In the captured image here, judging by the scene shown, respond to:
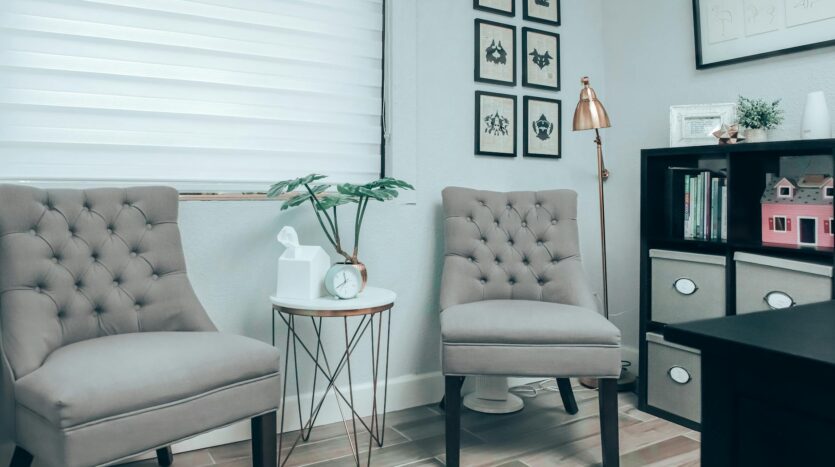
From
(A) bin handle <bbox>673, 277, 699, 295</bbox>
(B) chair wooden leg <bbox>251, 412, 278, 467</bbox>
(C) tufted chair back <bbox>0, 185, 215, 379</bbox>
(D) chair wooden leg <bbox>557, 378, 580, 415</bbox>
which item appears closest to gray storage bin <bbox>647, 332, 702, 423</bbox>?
(A) bin handle <bbox>673, 277, 699, 295</bbox>

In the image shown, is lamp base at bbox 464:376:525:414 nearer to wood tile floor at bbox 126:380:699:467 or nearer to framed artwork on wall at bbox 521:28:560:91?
wood tile floor at bbox 126:380:699:467

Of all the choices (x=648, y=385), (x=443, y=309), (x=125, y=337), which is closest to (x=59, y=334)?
(x=125, y=337)

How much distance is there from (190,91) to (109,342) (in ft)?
3.43

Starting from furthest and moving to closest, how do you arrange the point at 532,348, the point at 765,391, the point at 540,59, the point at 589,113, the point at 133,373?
→ the point at 540,59
the point at 589,113
the point at 532,348
the point at 133,373
the point at 765,391

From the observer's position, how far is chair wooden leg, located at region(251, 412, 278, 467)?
5.57 ft

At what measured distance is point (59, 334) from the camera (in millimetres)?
1689

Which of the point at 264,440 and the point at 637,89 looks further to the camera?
the point at 637,89

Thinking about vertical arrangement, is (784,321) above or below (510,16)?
below

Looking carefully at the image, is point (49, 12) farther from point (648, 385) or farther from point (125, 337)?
point (648, 385)

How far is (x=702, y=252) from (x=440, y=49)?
142 centimetres

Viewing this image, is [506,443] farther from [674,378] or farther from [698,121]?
[698,121]

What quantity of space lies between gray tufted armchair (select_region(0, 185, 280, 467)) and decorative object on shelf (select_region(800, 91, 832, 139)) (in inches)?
80.4

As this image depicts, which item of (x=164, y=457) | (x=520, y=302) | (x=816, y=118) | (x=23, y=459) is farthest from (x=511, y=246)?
(x=23, y=459)

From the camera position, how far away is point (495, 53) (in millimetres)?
2873
